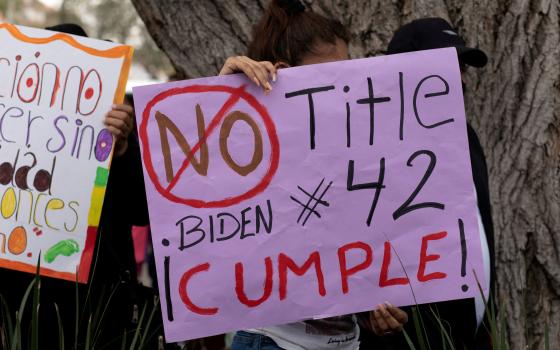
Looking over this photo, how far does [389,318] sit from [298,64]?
2.66ft

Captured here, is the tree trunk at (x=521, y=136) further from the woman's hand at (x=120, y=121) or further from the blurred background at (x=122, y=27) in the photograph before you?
A: the blurred background at (x=122, y=27)

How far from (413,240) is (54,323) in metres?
1.31

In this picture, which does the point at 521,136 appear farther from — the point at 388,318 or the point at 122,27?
the point at 122,27

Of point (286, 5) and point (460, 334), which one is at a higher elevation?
point (286, 5)

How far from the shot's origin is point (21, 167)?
3.33 meters

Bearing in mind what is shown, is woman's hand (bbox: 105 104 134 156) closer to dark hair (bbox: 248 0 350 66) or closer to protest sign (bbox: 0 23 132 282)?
protest sign (bbox: 0 23 132 282)

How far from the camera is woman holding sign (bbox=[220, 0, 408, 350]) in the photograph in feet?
9.27

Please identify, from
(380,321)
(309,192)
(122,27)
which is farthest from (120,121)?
(122,27)

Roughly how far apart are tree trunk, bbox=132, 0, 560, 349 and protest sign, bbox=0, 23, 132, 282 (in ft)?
4.74

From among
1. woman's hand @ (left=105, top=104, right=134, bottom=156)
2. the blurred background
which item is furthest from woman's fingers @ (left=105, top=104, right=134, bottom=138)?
the blurred background

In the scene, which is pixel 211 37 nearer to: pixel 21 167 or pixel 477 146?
pixel 21 167

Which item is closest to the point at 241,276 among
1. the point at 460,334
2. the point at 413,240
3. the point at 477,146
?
the point at 413,240

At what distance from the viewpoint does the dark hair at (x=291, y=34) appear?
3.04 m

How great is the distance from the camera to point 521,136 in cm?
399
